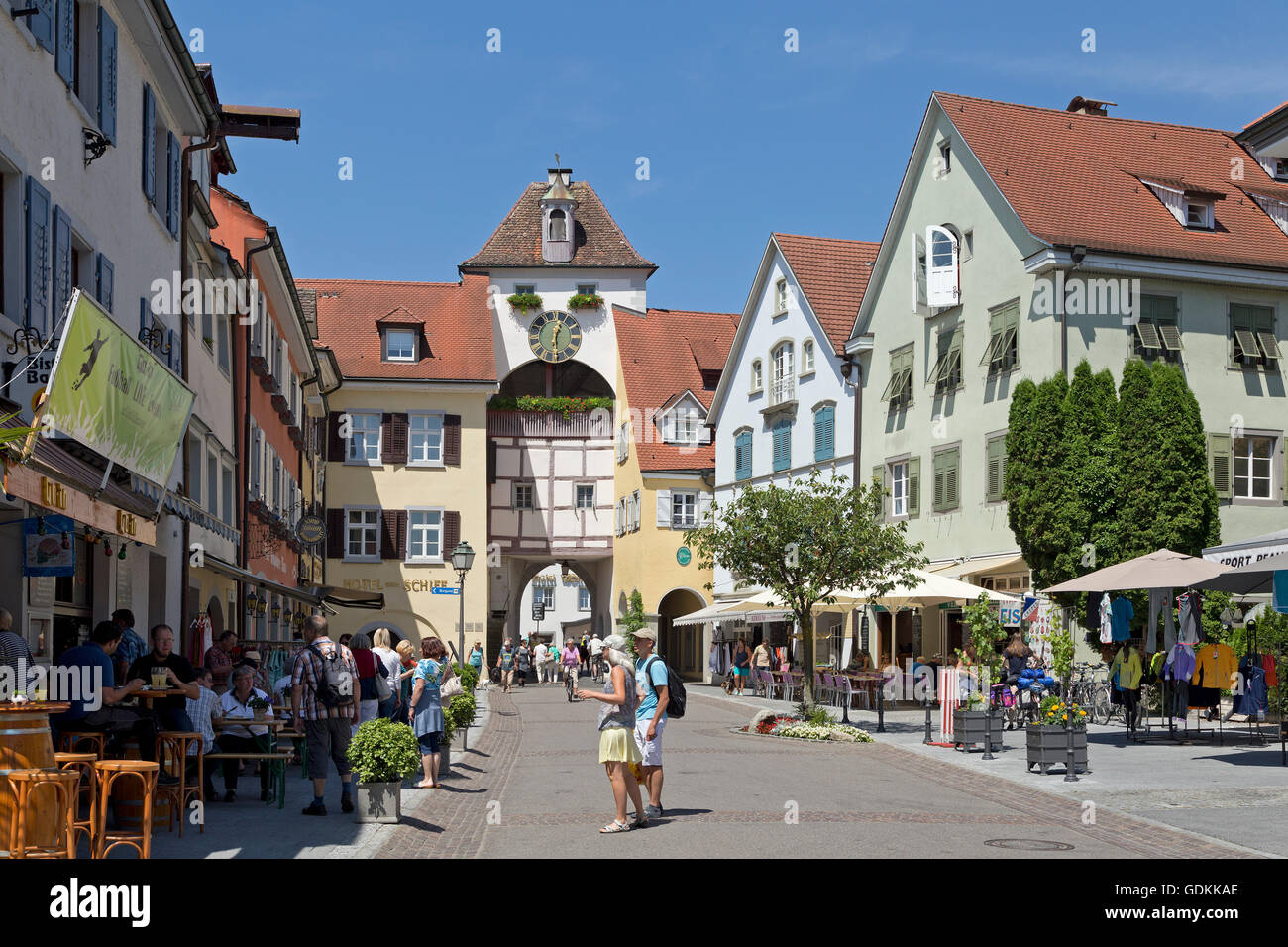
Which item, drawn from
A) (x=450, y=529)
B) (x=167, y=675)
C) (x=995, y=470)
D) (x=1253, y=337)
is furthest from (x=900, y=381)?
A: (x=167, y=675)

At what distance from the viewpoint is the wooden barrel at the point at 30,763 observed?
9062 mm

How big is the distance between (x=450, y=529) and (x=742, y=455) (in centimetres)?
1019

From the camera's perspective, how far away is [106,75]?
664 inches

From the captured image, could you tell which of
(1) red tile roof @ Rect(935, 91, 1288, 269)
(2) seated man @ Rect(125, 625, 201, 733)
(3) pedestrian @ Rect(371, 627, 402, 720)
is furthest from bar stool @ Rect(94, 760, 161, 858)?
(1) red tile roof @ Rect(935, 91, 1288, 269)

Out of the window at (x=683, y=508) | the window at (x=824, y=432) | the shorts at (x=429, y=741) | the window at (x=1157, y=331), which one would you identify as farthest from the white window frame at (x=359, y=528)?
the shorts at (x=429, y=741)

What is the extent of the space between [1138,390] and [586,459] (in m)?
28.1

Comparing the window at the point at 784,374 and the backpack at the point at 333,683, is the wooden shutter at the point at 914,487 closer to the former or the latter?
the window at the point at 784,374

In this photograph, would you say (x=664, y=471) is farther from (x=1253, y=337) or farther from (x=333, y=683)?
(x=333, y=683)

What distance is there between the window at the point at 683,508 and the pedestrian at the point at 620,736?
134 ft

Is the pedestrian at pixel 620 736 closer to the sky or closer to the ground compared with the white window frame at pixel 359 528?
closer to the ground

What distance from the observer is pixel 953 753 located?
21.0 metres
